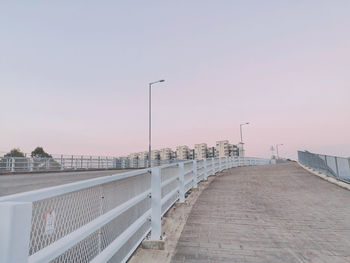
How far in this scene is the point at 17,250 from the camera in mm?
1258

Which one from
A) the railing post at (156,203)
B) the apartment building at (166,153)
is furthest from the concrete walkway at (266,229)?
the apartment building at (166,153)

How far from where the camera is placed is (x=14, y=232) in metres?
1.25

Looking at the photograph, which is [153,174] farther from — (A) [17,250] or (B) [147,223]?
(A) [17,250]

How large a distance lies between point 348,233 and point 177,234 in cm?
392

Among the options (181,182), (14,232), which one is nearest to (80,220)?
(14,232)

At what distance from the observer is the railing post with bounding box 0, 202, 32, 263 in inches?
47.8

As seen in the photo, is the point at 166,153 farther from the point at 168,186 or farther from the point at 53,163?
the point at 168,186

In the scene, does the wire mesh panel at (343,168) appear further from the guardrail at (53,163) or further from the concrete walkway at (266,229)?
the guardrail at (53,163)

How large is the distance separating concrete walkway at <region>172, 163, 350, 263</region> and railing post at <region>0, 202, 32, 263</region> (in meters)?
2.91

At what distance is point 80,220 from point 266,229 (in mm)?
4556

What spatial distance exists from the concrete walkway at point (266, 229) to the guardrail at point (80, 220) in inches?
41.6

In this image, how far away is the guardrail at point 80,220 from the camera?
4.23 feet

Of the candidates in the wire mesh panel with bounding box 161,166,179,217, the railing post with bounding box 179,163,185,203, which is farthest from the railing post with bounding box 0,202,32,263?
the railing post with bounding box 179,163,185,203

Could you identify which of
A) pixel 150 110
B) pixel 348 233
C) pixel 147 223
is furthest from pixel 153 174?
pixel 150 110
